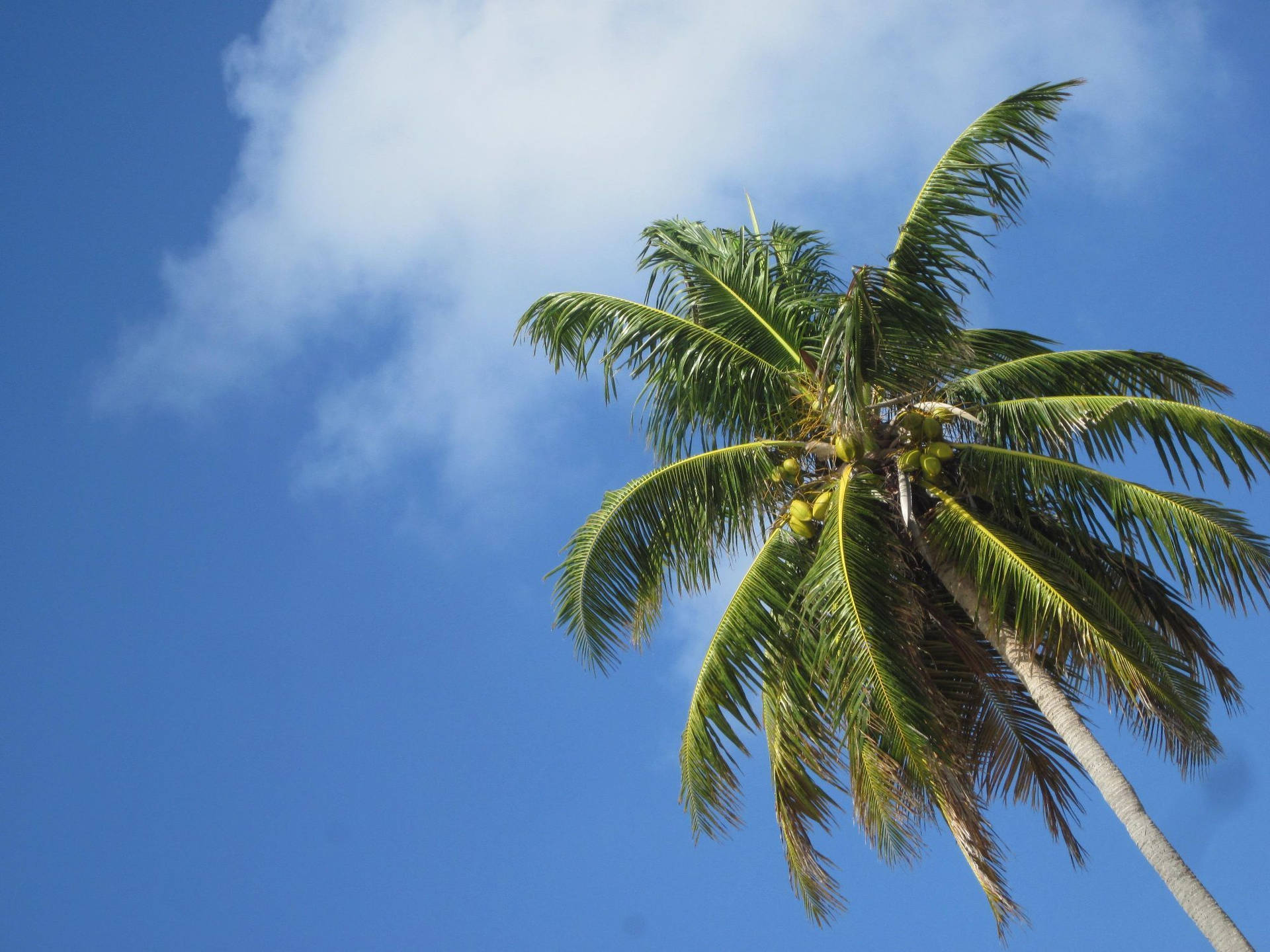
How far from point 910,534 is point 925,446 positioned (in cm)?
80

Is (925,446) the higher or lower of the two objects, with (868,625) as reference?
higher

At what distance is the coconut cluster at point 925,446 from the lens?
1218cm

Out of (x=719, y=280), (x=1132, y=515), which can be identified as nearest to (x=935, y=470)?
(x=1132, y=515)

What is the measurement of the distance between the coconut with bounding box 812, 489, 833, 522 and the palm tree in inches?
2.1

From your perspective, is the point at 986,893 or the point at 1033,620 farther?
the point at 986,893

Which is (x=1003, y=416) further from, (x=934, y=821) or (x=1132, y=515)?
(x=934, y=821)

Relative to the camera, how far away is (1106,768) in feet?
35.6

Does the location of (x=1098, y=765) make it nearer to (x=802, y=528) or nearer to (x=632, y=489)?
(x=802, y=528)

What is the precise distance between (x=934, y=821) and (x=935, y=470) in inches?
128

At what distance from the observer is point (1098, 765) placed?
35.7ft

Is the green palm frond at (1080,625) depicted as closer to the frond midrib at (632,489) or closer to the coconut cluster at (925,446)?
the coconut cluster at (925,446)

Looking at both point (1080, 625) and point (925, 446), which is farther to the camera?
point (925, 446)

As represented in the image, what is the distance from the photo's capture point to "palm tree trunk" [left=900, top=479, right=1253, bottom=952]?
33.4 ft

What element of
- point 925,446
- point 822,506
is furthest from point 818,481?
point 925,446
